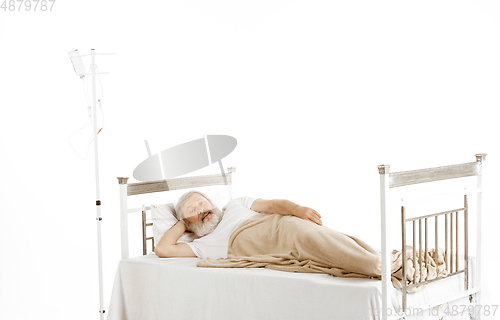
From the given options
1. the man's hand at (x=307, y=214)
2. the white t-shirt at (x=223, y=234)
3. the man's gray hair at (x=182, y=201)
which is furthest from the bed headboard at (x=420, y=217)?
the man's gray hair at (x=182, y=201)

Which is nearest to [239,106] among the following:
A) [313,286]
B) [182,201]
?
[182,201]

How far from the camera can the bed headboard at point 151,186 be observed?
3.02m

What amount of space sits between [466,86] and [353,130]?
74 centimetres

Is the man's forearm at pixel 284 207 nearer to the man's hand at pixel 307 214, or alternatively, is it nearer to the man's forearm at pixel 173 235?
the man's hand at pixel 307 214

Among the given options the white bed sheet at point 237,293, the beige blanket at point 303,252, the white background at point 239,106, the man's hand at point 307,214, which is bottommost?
the white bed sheet at point 237,293

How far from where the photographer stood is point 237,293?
8.15 ft

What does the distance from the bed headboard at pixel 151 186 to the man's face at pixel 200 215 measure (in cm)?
24

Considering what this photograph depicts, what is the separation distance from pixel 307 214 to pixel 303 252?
266 millimetres

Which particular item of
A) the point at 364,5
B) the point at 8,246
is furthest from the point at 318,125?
Result: the point at 8,246

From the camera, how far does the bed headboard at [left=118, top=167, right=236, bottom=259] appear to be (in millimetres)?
3021

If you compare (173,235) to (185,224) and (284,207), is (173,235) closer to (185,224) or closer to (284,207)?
(185,224)

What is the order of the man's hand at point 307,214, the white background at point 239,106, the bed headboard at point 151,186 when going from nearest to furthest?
the man's hand at point 307,214
the bed headboard at point 151,186
the white background at point 239,106

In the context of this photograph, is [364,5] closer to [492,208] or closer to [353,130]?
[353,130]

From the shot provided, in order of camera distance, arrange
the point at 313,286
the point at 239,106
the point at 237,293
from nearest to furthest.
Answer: the point at 313,286 → the point at 237,293 → the point at 239,106
